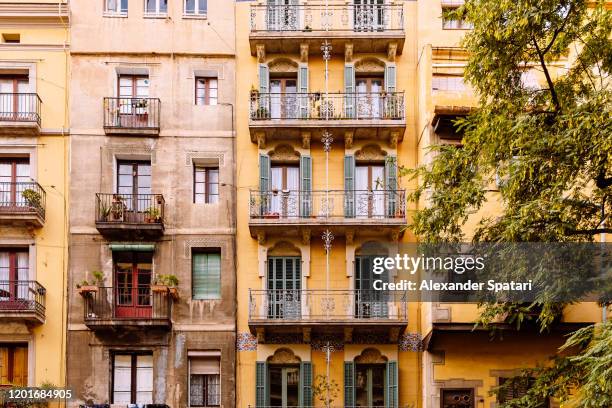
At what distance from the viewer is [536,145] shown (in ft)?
59.2

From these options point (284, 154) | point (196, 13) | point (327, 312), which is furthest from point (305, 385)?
point (196, 13)

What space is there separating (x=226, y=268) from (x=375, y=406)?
18.2 feet

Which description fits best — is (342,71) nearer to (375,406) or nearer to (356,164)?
(356,164)

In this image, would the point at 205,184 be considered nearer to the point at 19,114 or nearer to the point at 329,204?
the point at 329,204

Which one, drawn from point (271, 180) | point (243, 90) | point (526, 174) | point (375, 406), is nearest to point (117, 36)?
point (243, 90)

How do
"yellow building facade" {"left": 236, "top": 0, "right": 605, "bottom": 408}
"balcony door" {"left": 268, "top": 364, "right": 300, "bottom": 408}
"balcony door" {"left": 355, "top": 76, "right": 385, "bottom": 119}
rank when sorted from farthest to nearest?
"balcony door" {"left": 355, "top": 76, "right": 385, "bottom": 119}, "balcony door" {"left": 268, "top": 364, "right": 300, "bottom": 408}, "yellow building facade" {"left": 236, "top": 0, "right": 605, "bottom": 408}

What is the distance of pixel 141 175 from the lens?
28562 millimetres

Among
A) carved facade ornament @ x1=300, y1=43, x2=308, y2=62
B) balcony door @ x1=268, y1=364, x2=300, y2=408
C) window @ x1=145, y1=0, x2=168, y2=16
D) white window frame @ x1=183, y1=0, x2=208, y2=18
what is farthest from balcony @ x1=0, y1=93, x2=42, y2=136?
balcony door @ x1=268, y1=364, x2=300, y2=408

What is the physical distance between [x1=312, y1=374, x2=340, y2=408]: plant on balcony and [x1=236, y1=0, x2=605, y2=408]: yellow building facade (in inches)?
1.7

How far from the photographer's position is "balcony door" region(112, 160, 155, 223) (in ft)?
92.0

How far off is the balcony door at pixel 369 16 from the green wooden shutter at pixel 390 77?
3.71ft

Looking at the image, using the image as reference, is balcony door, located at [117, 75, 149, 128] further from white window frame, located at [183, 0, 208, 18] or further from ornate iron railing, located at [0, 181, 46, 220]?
ornate iron railing, located at [0, 181, 46, 220]

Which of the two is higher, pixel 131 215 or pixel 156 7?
pixel 156 7

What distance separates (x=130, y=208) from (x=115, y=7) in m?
6.03
